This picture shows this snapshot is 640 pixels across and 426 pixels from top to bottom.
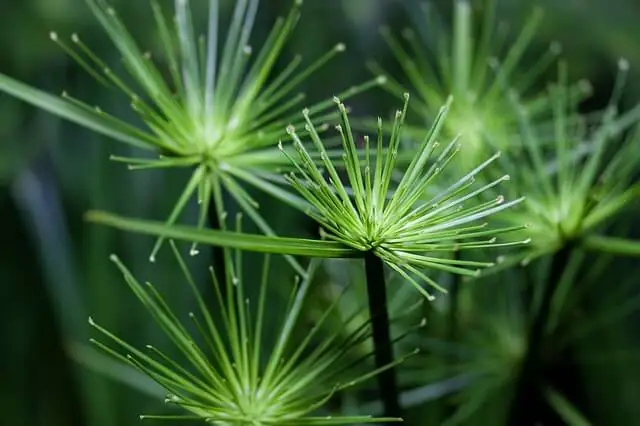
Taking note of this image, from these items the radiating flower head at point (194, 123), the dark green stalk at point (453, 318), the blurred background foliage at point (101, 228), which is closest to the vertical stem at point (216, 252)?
the radiating flower head at point (194, 123)

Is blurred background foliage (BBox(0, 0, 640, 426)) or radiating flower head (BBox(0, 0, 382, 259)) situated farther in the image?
blurred background foliage (BBox(0, 0, 640, 426))

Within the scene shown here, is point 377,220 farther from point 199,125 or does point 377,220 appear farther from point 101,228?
point 101,228

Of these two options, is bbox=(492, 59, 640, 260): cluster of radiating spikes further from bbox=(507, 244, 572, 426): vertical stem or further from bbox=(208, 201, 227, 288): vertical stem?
bbox=(208, 201, 227, 288): vertical stem

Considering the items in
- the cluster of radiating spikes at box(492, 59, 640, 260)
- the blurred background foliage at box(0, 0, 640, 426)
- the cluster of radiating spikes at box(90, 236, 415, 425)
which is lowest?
the cluster of radiating spikes at box(90, 236, 415, 425)

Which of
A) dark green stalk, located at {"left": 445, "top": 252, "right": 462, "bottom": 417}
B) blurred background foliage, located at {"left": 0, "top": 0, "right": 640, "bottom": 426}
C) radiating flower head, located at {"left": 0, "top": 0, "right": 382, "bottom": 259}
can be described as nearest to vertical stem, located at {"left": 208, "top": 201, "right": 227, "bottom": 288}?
radiating flower head, located at {"left": 0, "top": 0, "right": 382, "bottom": 259}

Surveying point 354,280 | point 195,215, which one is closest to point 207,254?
point 195,215
